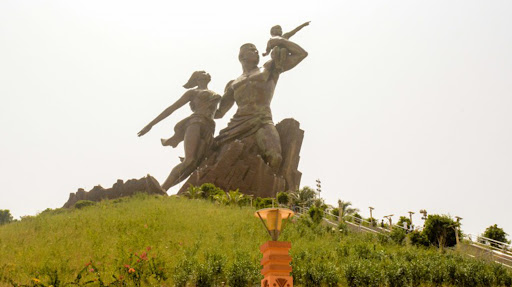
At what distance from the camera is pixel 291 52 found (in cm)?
2225

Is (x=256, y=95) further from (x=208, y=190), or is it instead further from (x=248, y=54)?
(x=208, y=190)

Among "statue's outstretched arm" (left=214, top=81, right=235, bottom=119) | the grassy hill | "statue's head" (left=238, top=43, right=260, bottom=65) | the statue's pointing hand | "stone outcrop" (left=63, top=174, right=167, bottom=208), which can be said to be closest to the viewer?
the grassy hill

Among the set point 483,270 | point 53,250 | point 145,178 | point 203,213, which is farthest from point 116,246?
point 145,178

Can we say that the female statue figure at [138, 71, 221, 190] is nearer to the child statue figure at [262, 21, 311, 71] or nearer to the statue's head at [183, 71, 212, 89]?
the statue's head at [183, 71, 212, 89]

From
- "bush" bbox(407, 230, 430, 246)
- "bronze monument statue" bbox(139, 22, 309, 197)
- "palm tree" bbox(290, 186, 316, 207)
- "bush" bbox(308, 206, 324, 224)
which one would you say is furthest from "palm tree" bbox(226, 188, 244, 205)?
"bush" bbox(407, 230, 430, 246)

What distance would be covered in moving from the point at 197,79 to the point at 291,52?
12.8 feet

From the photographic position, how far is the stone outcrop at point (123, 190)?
1919 cm

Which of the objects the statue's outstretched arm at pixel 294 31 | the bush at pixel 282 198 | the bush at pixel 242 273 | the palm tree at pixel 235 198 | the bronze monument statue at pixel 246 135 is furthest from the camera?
the statue's outstretched arm at pixel 294 31

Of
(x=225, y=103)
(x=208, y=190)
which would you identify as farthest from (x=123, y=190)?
(x=225, y=103)

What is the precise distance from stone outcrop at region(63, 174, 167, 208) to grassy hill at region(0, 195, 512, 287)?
12.9 feet

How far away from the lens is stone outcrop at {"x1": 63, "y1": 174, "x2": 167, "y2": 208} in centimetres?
1919

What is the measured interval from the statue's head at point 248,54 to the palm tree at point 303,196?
5396 mm

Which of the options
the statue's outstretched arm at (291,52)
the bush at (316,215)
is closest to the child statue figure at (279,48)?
the statue's outstretched arm at (291,52)

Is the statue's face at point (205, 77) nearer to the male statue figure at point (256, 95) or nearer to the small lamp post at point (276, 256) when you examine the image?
the male statue figure at point (256, 95)
